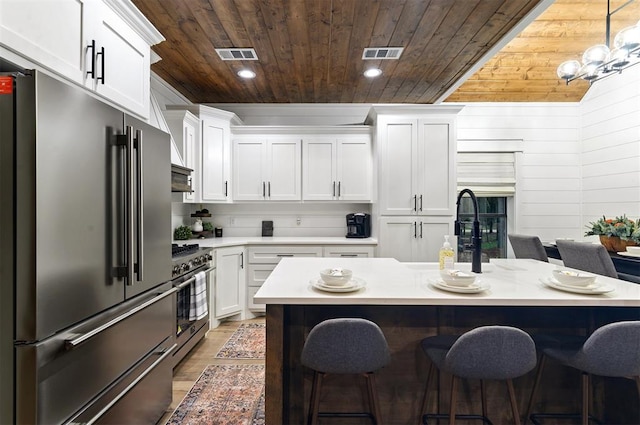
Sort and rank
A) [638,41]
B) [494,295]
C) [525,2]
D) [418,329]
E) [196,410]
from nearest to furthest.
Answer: [494,295] < [418,329] < [196,410] < [525,2] < [638,41]

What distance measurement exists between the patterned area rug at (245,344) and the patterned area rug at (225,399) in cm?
21

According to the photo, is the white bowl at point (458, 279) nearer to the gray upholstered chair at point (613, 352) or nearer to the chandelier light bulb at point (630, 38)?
the gray upholstered chair at point (613, 352)

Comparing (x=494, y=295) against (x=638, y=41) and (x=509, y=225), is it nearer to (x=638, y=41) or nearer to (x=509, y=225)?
(x=638, y=41)

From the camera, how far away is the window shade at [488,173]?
452 centimetres

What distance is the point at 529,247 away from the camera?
3.11 meters

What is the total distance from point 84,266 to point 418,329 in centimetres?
158

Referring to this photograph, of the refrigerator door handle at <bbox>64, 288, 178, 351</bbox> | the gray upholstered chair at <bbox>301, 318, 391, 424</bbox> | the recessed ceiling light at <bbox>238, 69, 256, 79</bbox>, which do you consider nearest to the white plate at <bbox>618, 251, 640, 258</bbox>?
the gray upholstered chair at <bbox>301, 318, 391, 424</bbox>

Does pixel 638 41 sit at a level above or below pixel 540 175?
above

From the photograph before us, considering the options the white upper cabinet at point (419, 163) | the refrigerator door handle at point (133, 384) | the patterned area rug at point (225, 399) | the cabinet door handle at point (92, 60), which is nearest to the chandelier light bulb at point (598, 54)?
the white upper cabinet at point (419, 163)

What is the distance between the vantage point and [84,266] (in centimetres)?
138

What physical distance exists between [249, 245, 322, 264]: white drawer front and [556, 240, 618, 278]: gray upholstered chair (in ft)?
7.75

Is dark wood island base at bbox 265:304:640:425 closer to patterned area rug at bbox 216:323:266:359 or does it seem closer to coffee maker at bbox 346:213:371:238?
patterned area rug at bbox 216:323:266:359

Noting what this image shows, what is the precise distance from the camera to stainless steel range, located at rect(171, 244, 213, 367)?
2.69m

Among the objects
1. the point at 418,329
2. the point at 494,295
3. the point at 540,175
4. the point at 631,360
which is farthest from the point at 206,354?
the point at 540,175
